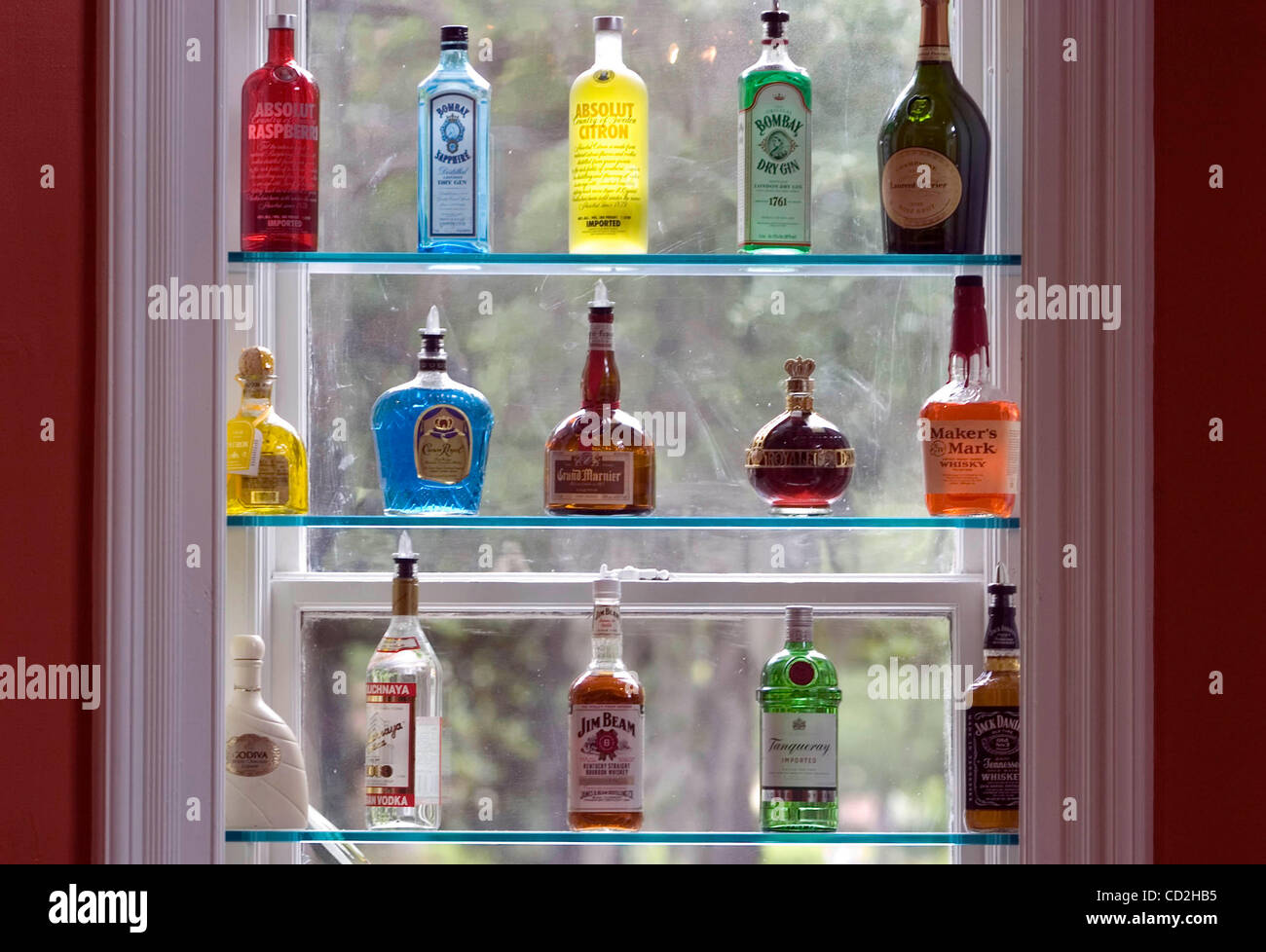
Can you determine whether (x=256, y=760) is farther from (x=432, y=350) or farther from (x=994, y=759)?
(x=994, y=759)

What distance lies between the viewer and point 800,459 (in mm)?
1451

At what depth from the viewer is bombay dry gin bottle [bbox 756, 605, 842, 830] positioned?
1404mm

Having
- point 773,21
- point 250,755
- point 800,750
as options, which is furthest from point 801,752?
point 773,21

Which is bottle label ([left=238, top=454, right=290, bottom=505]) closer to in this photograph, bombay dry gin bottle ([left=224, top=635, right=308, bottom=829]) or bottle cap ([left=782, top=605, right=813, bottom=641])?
bombay dry gin bottle ([left=224, top=635, right=308, bottom=829])

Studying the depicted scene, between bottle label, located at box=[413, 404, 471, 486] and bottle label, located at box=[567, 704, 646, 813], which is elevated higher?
bottle label, located at box=[413, 404, 471, 486]

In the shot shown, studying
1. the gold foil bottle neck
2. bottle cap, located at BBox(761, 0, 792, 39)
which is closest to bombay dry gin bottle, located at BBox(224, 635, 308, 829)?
the gold foil bottle neck

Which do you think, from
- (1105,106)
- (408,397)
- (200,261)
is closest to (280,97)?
(200,261)

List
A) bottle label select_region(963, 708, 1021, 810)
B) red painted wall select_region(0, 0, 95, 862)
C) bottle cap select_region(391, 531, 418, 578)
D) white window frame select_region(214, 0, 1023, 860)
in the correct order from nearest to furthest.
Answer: red painted wall select_region(0, 0, 95, 862), bottle label select_region(963, 708, 1021, 810), bottle cap select_region(391, 531, 418, 578), white window frame select_region(214, 0, 1023, 860)

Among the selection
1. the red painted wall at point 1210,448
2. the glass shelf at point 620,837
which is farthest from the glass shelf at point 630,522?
the glass shelf at point 620,837

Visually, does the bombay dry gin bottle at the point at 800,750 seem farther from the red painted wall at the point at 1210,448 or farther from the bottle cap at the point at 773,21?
the bottle cap at the point at 773,21

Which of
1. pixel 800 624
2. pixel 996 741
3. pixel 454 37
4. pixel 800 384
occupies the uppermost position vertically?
pixel 454 37

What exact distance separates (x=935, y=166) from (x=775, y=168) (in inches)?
6.7

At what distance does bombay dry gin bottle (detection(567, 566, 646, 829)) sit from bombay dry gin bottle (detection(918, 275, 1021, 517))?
0.37m
